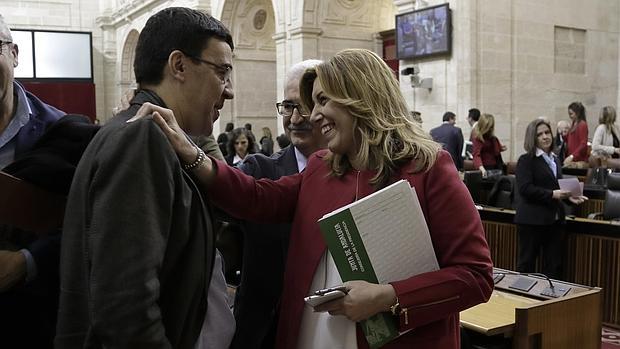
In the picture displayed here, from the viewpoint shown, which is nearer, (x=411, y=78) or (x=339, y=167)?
(x=339, y=167)

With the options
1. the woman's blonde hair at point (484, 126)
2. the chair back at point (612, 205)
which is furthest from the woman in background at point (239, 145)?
the chair back at point (612, 205)

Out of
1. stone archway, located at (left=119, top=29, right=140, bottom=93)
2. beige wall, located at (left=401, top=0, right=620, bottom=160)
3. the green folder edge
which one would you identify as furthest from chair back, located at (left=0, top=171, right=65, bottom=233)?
stone archway, located at (left=119, top=29, right=140, bottom=93)

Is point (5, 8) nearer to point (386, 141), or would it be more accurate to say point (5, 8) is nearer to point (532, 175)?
point (532, 175)

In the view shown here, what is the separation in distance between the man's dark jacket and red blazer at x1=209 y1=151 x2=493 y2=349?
0.40m

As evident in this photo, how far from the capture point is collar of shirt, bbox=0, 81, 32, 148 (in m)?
1.79

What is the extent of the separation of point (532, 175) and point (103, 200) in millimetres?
4707

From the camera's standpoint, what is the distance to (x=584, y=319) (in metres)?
2.94

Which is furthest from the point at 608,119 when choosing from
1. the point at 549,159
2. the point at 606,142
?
the point at 549,159

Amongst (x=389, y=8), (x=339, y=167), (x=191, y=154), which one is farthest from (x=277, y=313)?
(x=389, y=8)

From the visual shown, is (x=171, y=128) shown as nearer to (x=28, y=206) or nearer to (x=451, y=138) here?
(x=28, y=206)

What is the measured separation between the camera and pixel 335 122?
68.5 inches

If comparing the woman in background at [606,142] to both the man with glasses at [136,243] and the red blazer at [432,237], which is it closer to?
the red blazer at [432,237]

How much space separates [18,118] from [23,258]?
0.45 m

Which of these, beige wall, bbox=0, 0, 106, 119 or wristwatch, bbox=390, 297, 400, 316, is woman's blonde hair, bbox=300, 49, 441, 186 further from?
beige wall, bbox=0, 0, 106, 119
